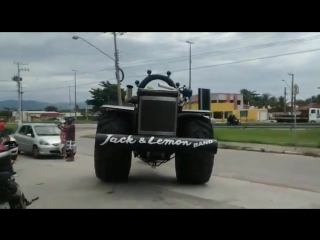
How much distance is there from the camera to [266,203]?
8195 mm

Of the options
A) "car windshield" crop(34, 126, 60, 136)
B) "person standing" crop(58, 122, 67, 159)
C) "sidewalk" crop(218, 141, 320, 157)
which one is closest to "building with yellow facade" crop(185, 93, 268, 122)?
"sidewalk" crop(218, 141, 320, 157)

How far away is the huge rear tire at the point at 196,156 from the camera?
9.76m

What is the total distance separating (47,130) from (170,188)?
10560 millimetres

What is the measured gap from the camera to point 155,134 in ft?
30.5

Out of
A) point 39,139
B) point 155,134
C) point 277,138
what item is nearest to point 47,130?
point 39,139

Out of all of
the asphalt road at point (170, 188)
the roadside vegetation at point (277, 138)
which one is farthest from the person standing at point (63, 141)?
the roadside vegetation at point (277, 138)

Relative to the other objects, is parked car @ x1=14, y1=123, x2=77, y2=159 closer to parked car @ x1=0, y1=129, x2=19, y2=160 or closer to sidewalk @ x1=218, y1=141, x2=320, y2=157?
parked car @ x1=0, y1=129, x2=19, y2=160

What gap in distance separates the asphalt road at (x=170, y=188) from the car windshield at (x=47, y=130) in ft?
12.1

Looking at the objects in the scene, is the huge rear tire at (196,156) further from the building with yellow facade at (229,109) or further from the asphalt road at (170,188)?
the building with yellow facade at (229,109)

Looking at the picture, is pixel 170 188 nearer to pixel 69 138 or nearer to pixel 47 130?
pixel 69 138
